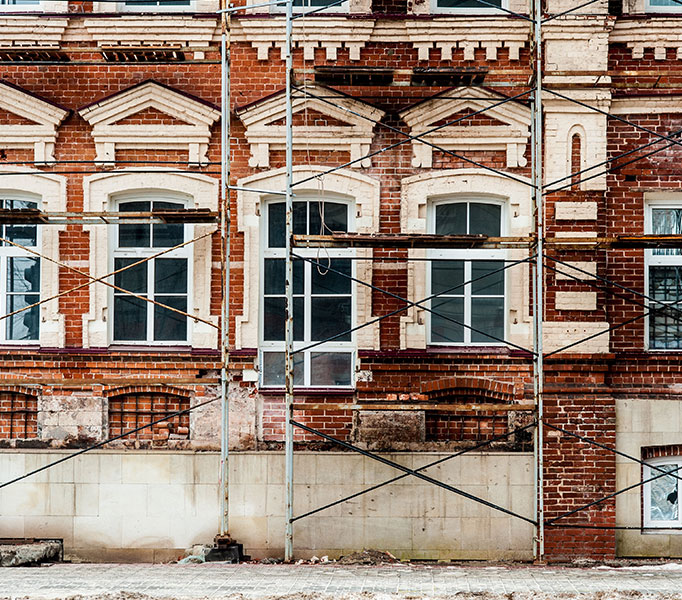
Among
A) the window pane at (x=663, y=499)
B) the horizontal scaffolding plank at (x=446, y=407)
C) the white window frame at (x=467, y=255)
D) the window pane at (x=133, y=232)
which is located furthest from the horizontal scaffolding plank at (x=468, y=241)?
the window pane at (x=663, y=499)

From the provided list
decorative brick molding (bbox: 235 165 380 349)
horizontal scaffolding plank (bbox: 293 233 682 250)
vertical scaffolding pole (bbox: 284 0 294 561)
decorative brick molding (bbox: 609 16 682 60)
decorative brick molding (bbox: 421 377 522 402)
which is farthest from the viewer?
decorative brick molding (bbox: 235 165 380 349)

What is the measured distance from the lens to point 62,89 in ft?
33.1

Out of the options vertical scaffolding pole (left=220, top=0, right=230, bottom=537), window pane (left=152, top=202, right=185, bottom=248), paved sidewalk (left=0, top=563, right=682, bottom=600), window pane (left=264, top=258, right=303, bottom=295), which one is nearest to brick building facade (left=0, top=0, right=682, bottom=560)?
window pane (left=264, top=258, right=303, bottom=295)

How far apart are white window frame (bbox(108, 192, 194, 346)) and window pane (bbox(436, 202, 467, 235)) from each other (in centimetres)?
313

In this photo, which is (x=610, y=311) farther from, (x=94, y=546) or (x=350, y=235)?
(x=94, y=546)

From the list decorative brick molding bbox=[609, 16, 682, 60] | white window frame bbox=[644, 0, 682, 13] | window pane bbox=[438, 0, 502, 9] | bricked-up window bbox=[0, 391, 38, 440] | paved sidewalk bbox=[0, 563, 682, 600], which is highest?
window pane bbox=[438, 0, 502, 9]

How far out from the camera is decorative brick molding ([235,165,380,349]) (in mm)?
9984

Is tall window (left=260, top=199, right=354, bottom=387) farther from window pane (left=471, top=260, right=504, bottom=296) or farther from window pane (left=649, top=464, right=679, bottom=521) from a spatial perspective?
window pane (left=649, top=464, right=679, bottom=521)

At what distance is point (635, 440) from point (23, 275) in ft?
26.0

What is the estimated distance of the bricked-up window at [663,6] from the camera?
10.0 metres

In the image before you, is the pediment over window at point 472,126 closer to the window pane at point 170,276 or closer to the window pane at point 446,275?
the window pane at point 446,275

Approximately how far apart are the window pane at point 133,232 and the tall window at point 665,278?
637cm

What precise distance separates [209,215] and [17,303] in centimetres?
293

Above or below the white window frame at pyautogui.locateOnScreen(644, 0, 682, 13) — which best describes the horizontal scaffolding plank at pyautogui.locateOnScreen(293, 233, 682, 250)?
below
